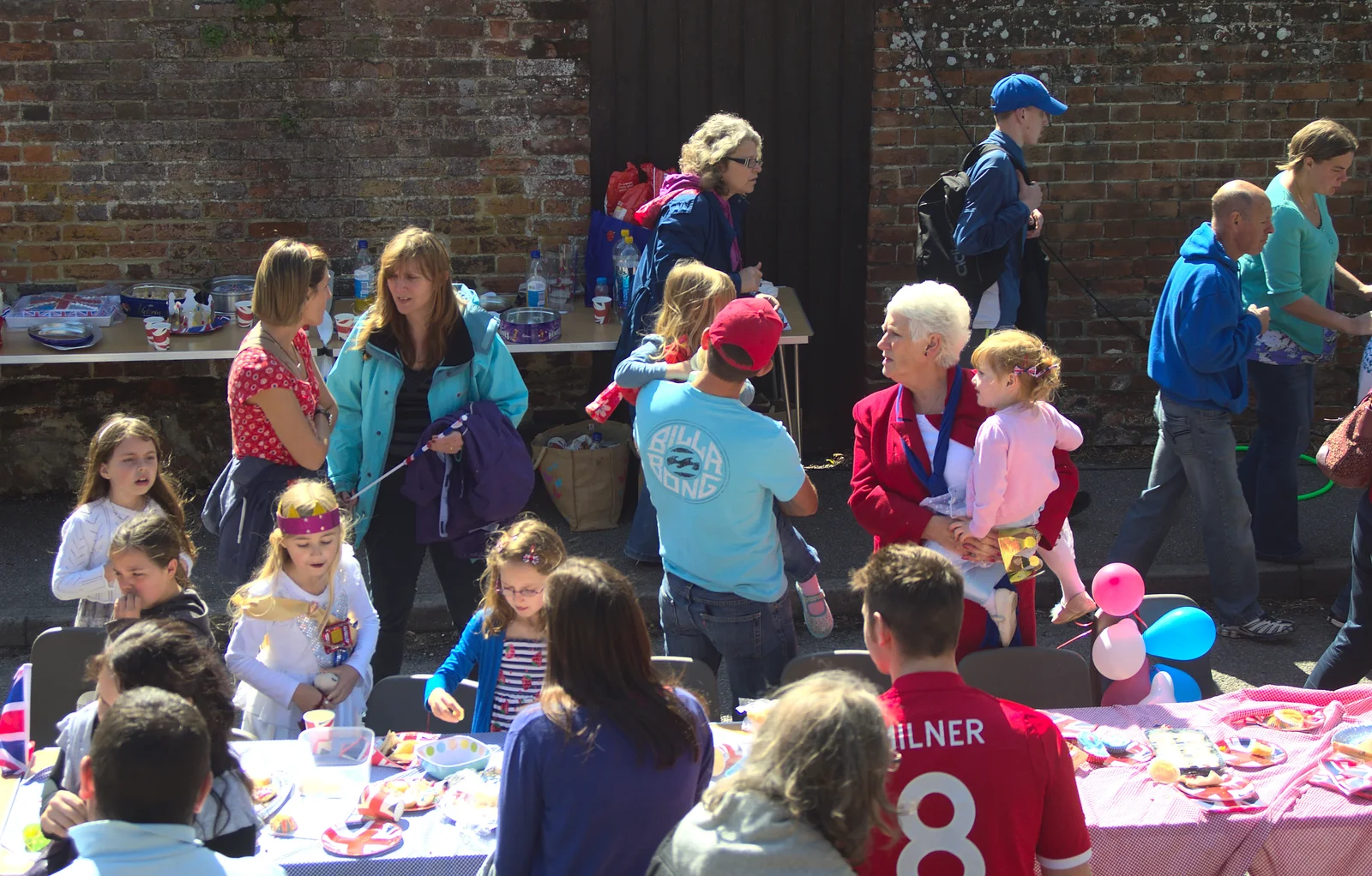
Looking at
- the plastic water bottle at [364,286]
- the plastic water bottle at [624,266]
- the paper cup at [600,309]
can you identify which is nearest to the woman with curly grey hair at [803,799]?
the plastic water bottle at [624,266]

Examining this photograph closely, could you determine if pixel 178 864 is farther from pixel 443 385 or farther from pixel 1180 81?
pixel 1180 81

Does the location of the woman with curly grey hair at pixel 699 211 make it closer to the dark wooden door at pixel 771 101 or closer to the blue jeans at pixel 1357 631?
the dark wooden door at pixel 771 101

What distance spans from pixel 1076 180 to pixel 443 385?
4.07 m

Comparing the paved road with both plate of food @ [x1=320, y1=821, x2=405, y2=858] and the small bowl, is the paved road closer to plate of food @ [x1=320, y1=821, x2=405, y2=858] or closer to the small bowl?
the small bowl

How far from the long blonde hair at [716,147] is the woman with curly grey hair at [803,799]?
4031 millimetres

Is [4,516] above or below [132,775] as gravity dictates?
below

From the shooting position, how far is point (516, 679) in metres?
3.89

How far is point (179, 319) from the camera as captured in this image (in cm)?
667

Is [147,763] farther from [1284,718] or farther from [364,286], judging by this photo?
[364,286]

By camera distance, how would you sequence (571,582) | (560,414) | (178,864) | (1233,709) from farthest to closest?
(560,414) → (1233,709) → (571,582) → (178,864)

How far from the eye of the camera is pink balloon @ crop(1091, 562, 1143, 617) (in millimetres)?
Result: 4184

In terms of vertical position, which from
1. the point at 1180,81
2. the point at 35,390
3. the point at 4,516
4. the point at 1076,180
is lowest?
the point at 4,516

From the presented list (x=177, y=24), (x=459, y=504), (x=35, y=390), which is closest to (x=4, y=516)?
(x=35, y=390)

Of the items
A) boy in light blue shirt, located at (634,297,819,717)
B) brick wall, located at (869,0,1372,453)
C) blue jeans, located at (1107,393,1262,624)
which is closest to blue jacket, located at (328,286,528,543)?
boy in light blue shirt, located at (634,297,819,717)
